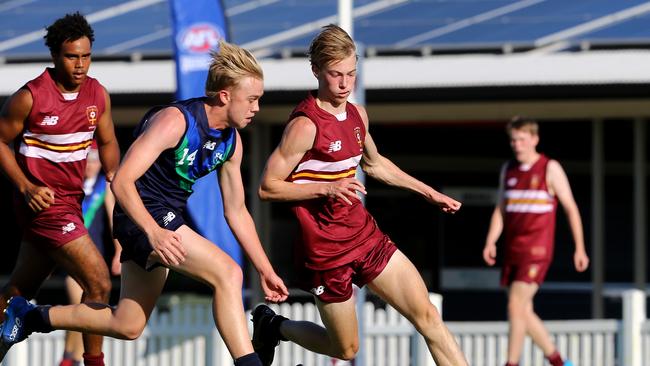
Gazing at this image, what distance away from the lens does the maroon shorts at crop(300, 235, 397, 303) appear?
24.0 feet

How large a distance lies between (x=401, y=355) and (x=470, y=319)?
3.71 metres

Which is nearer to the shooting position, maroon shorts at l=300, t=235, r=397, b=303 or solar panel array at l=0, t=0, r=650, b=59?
maroon shorts at l=300, t=235, r=397, b=303

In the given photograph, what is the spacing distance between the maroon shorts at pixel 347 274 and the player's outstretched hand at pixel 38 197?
1474 mm

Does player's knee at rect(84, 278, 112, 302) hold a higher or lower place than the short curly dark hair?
lower

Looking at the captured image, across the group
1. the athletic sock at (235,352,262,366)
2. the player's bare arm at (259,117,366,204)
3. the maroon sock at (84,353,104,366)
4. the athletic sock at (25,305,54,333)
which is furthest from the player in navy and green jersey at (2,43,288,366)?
the maroon sock at (84,353,104,366)

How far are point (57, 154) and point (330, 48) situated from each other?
176cm

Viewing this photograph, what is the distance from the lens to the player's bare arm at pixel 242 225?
6961 mm

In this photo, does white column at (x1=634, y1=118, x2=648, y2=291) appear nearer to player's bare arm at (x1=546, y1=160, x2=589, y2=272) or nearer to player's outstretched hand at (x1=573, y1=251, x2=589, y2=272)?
player's bare arm at (x1=546, y1=160, x2=589, y2=272)

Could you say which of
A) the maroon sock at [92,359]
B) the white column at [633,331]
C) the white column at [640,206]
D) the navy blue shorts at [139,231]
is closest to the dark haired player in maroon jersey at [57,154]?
the maroon sock at [92,359]

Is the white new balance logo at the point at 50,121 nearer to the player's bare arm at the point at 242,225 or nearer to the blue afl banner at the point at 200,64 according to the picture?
the player's bare arm at the point at 242,225

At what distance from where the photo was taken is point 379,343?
1102 centimetres

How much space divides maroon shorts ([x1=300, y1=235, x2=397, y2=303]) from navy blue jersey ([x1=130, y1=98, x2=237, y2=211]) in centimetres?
90

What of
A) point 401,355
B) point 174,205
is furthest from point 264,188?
point 401,355

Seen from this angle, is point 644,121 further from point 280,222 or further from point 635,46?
point 280,222
